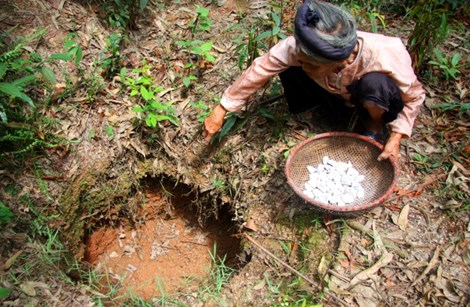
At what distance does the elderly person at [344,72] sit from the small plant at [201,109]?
38 centimetres

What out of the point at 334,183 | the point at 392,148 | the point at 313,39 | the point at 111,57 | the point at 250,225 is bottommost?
the point at 250,225

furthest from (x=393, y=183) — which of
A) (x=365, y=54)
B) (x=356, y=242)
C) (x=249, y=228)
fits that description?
(x=249, y=228)

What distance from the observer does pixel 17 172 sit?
284 centimetres

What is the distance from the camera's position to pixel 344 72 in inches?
96.6

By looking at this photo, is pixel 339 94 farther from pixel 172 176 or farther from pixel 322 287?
pixel 172 176

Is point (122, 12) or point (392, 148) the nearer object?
point (392, 148)

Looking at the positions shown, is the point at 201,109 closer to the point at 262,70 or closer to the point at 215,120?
the point at 215,120

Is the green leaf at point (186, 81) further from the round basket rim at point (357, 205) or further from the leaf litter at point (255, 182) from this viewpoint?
the round basket rim at point (357, 205)

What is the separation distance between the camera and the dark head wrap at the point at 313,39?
2.11 metres

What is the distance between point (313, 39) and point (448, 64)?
5.75ft

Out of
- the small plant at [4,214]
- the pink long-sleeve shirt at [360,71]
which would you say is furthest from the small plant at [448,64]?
the small plant at [4,214]

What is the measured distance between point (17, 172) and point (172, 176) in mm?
1112

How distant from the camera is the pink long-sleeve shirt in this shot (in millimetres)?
2375

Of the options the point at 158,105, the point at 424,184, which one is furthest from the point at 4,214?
the point at 424,184
